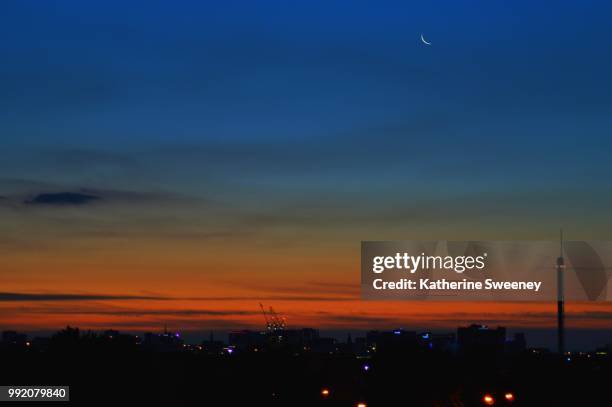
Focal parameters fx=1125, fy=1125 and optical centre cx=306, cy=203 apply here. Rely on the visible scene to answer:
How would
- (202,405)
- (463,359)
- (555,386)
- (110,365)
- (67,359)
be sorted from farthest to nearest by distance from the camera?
(463,359), (67,359), (110,365), (555,386), (202,405)

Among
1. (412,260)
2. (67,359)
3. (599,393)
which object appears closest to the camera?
(412,260)

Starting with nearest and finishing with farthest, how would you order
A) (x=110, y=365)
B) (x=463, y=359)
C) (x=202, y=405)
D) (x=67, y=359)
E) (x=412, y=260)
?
(x=412, y=260)
(x=202, y=405)
(x=110, y=365)
(x=67, y=359)
(x=463, y=359)

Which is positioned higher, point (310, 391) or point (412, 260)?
point (412, 260)

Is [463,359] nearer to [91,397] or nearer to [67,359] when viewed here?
[67,359]

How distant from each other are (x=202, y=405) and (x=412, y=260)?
26664 mm

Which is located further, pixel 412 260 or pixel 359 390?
pixel 359 390

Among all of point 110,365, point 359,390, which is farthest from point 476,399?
point 110,365

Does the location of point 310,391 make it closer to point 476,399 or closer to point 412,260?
point 476,399

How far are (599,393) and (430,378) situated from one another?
932 inches

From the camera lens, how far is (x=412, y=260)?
73.5 m

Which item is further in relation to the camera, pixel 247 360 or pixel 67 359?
pixel 247 360

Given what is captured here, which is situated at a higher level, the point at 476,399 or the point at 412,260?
the point at 412,260

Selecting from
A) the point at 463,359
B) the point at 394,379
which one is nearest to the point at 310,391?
the point at 394,379

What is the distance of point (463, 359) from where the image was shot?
17338 centimetres
